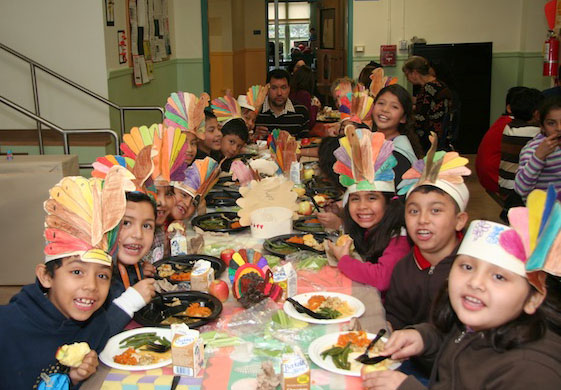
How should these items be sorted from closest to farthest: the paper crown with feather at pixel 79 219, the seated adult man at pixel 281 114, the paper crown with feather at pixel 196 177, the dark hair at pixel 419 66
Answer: the paper crown with feather at pixel 79 219, the paper crown with feather at pixel 196 177, the seated adult man at pixel 281 114, the dark hair at pixel 419 66

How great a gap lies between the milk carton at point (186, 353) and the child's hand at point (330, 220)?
1.51 m

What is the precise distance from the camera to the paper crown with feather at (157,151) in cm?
250

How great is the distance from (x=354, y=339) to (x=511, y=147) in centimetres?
327

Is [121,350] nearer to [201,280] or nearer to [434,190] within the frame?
[201,280]

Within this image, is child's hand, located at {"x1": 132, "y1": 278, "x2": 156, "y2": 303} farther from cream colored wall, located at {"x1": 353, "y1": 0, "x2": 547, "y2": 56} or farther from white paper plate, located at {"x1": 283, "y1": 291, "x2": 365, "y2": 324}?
cream colored wall, located at {"x1": 353, "y1": 0, "x2": 547, "y2": 56}

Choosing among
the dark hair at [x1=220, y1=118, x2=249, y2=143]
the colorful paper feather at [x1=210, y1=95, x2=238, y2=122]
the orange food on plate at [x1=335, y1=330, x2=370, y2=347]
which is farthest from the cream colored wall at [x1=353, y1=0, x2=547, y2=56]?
the orange food on plate at [x1=335, y1=330, x2=370, y2=347]

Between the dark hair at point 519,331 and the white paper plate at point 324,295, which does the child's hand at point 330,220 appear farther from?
the dark hair at point 519,331

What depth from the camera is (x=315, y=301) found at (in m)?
2.27

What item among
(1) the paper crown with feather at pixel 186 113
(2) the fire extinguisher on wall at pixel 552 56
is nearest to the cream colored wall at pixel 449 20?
(2) the fire extinguisher on wall at pixel 552 56

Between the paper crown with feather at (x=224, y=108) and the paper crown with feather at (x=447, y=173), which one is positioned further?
the paper crown with feather at (x=224, y=108)

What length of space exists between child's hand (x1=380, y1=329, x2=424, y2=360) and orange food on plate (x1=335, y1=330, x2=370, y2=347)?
0.26ft

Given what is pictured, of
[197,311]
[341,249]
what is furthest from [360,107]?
[197,311]

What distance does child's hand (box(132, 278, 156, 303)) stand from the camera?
2184mm

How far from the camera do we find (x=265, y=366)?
1714 millimetres
